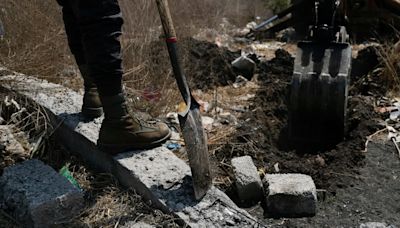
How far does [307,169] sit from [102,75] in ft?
4.83

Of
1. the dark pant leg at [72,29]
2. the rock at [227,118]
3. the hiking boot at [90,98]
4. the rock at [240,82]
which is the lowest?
the rock at [227,118]

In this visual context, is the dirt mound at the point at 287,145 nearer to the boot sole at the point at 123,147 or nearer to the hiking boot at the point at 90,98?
the boot sole at the point at 123,147

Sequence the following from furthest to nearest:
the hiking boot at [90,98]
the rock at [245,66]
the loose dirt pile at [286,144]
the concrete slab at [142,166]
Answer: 1. the rock at [245,66]
2. the loose dirt pile at [286,144]
3. the hiking boot at [90,98]
4. the concrete slab at [142,166]

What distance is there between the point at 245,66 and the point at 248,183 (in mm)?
2707

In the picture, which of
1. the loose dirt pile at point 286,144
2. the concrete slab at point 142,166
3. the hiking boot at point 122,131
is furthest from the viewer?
the loose dirt pile at point 286,144

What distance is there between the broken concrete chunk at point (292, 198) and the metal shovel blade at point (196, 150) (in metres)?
0.51

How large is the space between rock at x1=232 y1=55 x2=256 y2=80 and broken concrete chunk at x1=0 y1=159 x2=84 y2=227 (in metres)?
3.09

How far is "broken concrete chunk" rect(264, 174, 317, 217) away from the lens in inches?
103

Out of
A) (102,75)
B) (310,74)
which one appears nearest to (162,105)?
(310,74)

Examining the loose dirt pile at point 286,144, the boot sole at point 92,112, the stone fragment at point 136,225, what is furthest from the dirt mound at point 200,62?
the stone fragment at point 136,225

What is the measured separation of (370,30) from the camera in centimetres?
674

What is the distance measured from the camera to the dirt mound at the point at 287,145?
10.3 ft

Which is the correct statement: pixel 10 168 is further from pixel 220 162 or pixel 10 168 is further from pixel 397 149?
pixel 397 149

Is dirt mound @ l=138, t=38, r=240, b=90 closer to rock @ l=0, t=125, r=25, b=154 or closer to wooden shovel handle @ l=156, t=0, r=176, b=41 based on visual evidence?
rock @ l=0, t=125, r=25, b=154
